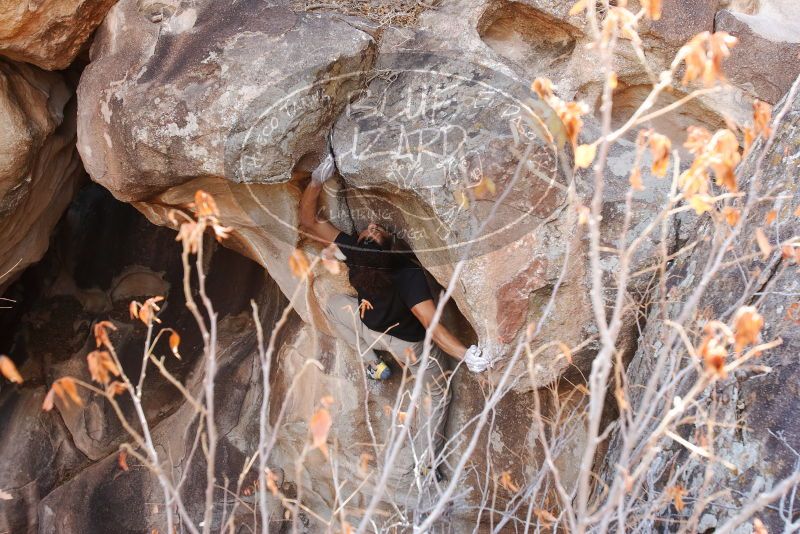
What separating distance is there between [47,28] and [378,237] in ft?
4.55

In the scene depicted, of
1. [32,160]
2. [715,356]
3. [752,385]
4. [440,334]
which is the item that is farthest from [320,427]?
[32,160]

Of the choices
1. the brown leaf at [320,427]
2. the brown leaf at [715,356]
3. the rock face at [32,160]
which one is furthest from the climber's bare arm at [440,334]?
the rock face at [32,160]

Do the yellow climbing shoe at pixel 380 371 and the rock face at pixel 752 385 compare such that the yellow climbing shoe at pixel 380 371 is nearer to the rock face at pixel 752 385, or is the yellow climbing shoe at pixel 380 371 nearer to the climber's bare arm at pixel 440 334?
the climber's bare arm at pixel 440 334

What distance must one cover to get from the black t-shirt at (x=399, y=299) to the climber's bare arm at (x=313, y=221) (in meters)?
0.06

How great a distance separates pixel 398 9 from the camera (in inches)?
107

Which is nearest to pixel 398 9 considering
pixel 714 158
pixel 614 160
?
pixel 614 160

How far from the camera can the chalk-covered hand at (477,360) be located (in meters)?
2.54

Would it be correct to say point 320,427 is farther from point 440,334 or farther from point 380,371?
point 380,371

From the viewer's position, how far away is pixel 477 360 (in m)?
2.54

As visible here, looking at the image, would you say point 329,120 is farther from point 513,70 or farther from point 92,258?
point 92,258

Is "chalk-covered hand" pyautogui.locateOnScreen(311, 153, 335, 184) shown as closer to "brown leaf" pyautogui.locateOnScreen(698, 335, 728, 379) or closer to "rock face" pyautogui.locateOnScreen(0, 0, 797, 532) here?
"rock face" pyautogui.locateOnScreen(0, 0, 797, 532)

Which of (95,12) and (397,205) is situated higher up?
(95,12)

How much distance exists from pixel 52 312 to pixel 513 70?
2.65 metres

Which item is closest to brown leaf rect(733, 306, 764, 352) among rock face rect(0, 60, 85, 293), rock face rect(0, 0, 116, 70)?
rock face rect(0, 0, 116, 70)
